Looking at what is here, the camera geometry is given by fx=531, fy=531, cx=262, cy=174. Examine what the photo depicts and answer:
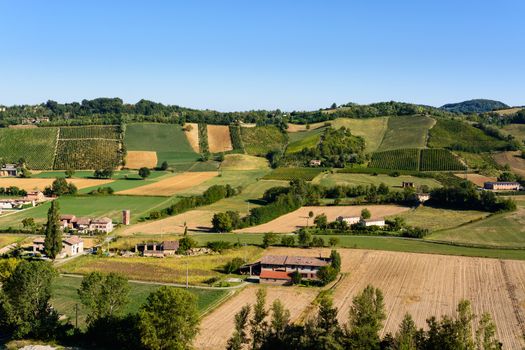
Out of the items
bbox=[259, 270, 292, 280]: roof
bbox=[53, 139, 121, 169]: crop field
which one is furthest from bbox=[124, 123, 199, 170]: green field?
bbox=[259, 270, 292, 280]: roof

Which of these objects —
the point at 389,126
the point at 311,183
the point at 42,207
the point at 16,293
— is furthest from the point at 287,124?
the point at 16,293

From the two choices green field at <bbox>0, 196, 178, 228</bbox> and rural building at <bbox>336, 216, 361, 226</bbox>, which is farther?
green field at <bbox>0, 196, 178, 228</bbox>

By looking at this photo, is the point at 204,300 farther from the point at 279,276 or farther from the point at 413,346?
the point at 413,346

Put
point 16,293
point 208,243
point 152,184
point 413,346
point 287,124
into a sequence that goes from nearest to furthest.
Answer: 1. point 413,346
2. point 16,293
3. point 208,243
4. point 152,184
5. point 287,124

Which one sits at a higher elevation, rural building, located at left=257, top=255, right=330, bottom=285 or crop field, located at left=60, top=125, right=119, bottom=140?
crop field, located at left=60, top=125, right=119, bottom=140

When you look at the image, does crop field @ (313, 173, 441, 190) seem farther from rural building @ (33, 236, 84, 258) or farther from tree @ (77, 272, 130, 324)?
tree @ (77, 272, 130, 324)

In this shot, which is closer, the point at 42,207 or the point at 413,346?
the point at 413,346
